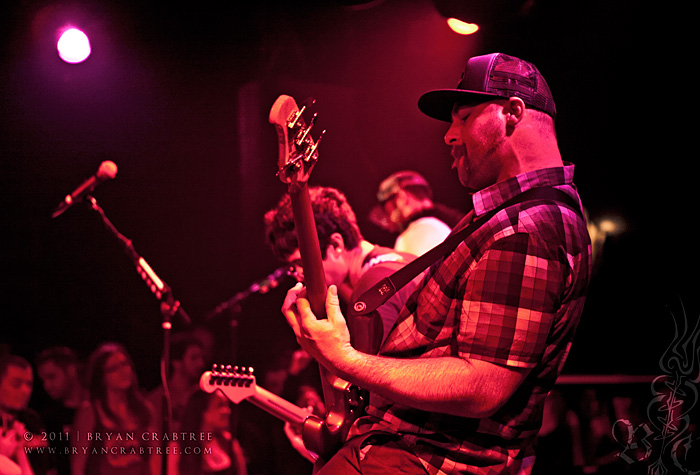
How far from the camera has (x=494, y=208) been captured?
1.63 meters

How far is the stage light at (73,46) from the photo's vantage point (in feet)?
13.6

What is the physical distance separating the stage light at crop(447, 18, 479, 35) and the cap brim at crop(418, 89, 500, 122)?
11.1 feet

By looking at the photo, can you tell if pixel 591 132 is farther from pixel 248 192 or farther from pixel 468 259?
pixel 468 259

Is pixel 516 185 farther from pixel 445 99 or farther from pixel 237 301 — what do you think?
pixel 237 301

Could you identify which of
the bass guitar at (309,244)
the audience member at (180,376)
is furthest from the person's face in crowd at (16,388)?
the bass guitar at (309,244)

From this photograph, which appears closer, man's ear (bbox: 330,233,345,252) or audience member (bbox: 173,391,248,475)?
man's ear (bbox: 330,233,345,252)

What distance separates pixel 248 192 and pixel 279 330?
110 centimetres

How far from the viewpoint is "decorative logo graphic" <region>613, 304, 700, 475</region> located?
3.78m

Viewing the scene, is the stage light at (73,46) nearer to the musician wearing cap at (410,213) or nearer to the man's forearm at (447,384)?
the musician wearing cap at (410,213)

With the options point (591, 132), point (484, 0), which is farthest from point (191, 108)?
point (591, 132)

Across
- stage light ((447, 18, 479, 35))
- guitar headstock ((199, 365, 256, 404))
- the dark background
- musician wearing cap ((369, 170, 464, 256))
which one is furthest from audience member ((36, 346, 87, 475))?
stage light ((447, 18, 479, 35))

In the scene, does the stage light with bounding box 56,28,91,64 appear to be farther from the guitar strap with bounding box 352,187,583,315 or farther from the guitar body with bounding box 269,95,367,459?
the guitar strap with bounding box 352,187,583,315

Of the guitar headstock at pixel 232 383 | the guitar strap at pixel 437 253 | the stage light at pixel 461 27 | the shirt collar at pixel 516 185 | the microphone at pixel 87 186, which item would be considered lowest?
the guitar headstock at pixel 232 383

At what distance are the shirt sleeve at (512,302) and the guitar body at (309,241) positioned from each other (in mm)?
533
